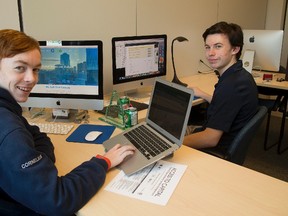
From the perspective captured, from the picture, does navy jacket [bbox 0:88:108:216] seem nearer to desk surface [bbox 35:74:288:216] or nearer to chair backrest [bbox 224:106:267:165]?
desk surface [bbox 35:74:288:216]

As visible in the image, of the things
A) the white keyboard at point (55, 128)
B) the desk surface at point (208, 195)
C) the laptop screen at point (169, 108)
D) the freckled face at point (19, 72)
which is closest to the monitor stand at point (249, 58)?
the laptop screen at point (169, 108)

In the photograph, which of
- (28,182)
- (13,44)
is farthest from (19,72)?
(28,182)

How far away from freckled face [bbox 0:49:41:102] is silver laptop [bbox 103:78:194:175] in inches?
19.5

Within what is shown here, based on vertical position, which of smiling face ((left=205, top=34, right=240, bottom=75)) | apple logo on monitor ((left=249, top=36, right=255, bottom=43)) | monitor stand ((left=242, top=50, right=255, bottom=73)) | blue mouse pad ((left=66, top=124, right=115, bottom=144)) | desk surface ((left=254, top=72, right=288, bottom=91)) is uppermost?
apple logo on monitor ((left=249, top=36, right=255, bottom=43))

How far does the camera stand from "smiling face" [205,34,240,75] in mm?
1794

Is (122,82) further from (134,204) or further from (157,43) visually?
(134,204)

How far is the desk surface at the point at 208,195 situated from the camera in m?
0.93

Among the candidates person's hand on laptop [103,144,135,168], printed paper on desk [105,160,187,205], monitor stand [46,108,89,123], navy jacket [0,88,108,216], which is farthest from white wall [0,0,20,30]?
printed paper on desk [105,160,187,205]

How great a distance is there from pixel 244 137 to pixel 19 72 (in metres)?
1.16

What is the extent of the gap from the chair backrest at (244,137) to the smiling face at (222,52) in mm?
375

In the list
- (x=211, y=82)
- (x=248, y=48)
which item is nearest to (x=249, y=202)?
(x=211, y=82)

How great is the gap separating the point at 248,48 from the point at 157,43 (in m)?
1.30

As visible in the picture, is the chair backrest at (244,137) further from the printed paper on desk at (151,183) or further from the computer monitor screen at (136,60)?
the computer monitor screen at (136,60)

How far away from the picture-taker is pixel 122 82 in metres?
2.18
